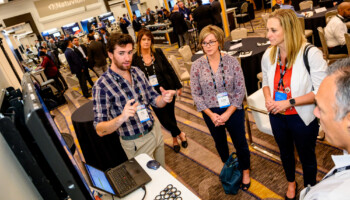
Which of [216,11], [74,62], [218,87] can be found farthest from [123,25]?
[218,87]

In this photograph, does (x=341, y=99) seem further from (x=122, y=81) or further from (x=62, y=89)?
(x=62, y=89)

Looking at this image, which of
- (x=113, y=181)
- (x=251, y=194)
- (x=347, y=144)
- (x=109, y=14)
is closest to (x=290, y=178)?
(x=251, y=194)

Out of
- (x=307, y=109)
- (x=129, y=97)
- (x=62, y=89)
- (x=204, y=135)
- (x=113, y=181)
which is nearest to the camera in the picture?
(x=113, y=181)

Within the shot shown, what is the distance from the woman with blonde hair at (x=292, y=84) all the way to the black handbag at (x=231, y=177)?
0.51 meters

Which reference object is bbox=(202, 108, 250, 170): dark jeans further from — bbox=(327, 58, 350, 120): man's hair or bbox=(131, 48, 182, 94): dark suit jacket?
bbox=(327, 58, 350, 120): man's hair

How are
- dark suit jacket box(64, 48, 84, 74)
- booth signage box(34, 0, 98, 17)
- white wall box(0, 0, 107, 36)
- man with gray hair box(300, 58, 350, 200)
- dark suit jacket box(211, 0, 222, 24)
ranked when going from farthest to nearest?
booth signage box(34, 0, 98, 17) < white wall box(0, 0, 107, 36) < dark suit jacket box(211, 0, 222, 24) < dark suit jacket box(64, 48, 84, 74) < man with gray hair box(300, 58, 350, 200)

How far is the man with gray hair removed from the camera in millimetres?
813

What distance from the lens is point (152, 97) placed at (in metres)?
2.08

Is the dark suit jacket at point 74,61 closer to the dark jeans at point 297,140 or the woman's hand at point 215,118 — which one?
the woman's hand at point 215,118

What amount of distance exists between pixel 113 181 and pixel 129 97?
64cm

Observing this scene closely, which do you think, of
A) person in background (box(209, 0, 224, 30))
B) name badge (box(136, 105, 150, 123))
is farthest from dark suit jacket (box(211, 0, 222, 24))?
name badge (box(136, 105, 150, 123))

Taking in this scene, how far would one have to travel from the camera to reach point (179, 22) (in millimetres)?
7891

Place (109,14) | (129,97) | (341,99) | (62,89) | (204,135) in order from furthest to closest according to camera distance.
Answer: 1. (109,14)
2. (62,89)
3. (204,135)
4. (129,97)
5. (341,99)

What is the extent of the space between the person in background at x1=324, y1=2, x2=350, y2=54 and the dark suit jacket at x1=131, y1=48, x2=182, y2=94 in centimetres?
287
